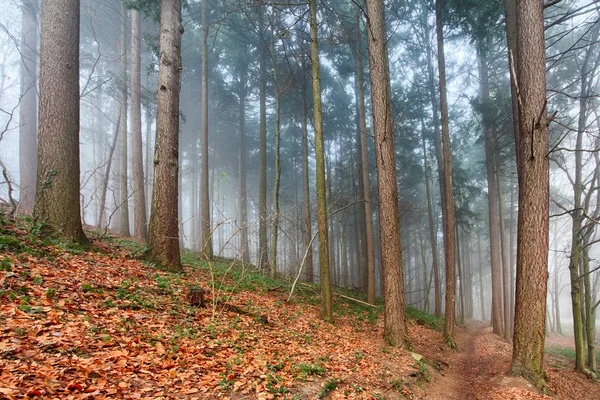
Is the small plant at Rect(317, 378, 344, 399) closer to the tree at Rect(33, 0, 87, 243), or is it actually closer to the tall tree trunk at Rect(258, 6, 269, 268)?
the tree at Rect(33, 0, 87, 243)

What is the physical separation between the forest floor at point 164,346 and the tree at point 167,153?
1.84ft

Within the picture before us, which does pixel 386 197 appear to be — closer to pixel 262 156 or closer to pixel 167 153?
pixel 167 153

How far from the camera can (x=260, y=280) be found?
10953mm

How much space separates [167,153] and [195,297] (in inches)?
139

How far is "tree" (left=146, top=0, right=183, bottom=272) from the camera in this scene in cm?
703

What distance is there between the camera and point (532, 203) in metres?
5.61

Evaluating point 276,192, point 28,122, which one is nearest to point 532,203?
point 276,192

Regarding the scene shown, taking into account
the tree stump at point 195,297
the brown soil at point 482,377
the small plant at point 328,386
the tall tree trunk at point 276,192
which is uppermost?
the tall tree trunk at point 276,192

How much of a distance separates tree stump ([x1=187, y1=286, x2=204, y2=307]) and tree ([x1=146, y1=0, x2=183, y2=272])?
1.75 m

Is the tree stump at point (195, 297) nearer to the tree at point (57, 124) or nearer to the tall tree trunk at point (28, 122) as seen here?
the tree at point (57, 124)

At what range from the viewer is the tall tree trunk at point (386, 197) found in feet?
22.9

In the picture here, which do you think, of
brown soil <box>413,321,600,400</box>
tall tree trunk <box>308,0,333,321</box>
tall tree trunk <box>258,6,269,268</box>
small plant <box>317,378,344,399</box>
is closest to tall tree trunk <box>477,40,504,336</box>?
brown soil <box>413,321,600,400</box>

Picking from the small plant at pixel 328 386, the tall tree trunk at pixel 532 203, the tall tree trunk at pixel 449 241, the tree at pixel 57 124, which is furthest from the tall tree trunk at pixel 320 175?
the tree at pixel 57 124

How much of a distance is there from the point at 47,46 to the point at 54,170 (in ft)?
8.17
